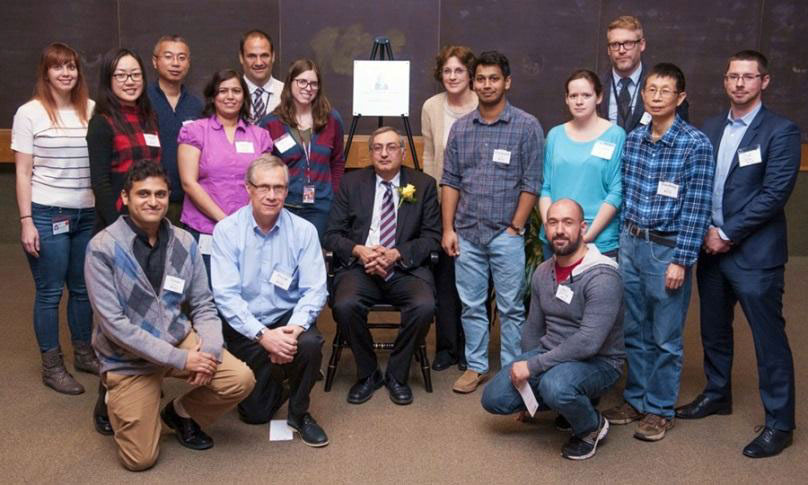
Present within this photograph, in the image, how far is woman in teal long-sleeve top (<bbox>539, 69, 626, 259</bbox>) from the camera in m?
3.44

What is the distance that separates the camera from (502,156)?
3.66 metres

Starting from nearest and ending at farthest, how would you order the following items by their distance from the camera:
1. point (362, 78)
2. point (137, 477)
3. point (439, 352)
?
point (137, 477) < point (439, 352) < point (362, 78)

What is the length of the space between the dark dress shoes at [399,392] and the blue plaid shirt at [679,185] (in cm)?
Result: 134

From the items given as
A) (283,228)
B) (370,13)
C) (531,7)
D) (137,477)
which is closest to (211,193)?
(283,228)

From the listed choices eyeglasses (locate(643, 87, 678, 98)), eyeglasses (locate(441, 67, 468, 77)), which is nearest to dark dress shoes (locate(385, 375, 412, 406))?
eyeglasses (locate(441, 67, 468, 77))

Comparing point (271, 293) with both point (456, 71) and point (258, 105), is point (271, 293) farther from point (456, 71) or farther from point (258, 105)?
point (456, 71)

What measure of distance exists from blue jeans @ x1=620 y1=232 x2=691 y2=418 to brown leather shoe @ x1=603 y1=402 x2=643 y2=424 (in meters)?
0.04

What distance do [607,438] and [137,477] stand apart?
1.95 metres

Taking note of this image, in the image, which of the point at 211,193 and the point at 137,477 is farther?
the point at 211,193

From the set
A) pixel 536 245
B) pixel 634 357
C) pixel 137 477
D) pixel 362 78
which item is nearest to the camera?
pixel 137 477

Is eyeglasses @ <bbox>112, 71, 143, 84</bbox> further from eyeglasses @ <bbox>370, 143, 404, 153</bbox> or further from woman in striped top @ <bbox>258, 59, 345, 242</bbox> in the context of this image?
eyeglasses @ <bbox>370, 143, 404, 153</bbox>

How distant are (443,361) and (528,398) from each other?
108 cm

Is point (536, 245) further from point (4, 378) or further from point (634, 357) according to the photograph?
point (4, 378)

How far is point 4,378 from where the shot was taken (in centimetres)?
386
